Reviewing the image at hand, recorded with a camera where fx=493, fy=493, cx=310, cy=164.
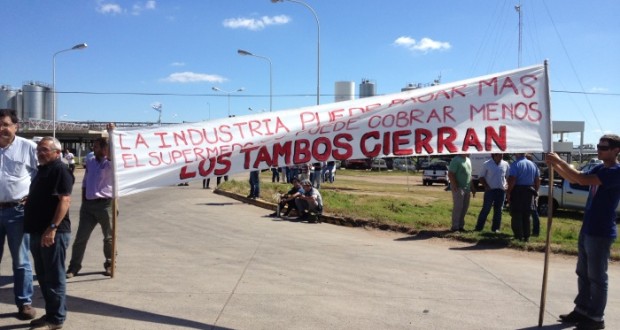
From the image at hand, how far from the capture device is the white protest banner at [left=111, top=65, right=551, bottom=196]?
534 cm

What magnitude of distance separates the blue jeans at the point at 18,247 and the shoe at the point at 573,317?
5222 mm

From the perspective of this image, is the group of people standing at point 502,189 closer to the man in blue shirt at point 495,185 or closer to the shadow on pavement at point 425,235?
the man in blue shirt at point 495,185

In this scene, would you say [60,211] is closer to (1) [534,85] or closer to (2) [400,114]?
(2) [400,114]

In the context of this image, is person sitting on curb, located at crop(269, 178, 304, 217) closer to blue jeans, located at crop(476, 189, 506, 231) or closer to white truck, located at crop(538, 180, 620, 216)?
blue jeans, located at crop(476, 189, 506, 231)

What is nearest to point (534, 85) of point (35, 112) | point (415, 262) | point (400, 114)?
point (400, 114)

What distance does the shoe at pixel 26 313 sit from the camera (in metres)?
4.66

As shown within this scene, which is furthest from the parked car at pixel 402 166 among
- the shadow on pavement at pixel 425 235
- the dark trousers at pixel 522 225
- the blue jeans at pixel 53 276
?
the blue jeans at pixel 53 276

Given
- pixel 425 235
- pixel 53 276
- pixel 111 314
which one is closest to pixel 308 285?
pixel 111 314

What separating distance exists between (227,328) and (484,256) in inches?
197

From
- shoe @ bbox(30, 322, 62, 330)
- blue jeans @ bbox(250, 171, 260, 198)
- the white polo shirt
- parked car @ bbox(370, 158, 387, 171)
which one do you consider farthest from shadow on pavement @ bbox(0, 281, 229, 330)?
parked car @ bbox(370, 158, 387, 171)

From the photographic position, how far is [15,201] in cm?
470

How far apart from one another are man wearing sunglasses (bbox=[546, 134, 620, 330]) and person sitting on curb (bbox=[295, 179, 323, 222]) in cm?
765

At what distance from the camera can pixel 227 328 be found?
4.57 m

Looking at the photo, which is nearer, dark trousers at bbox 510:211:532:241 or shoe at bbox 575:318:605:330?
shoe at bbox 575:318:605:330
